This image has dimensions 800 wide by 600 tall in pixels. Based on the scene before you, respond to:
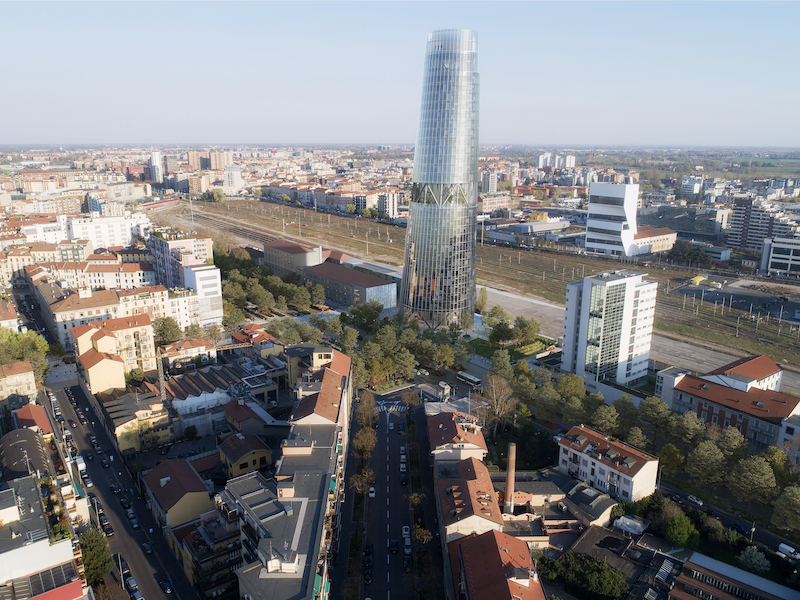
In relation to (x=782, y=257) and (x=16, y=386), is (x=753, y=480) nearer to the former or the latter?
(x=16, y=386)

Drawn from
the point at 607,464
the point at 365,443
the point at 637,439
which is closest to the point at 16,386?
the point at 365,443

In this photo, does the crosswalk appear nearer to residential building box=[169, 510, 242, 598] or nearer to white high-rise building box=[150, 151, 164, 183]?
residential building box=[169, 510, 242, 598]

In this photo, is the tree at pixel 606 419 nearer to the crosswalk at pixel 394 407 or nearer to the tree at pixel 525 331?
the crosswalk at pixel 394 407

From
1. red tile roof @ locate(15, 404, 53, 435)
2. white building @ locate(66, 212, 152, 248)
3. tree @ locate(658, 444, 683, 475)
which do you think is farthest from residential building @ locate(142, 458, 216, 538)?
white building @ locate(66, 212, 152, 248)

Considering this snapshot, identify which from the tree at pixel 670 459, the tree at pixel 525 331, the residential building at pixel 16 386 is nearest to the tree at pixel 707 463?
the tree at pixel 670 459

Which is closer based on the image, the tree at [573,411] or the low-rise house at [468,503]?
the low-rise house at [468,503]

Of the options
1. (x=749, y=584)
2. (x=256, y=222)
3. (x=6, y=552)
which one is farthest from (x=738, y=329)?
(x=256, y=222)
